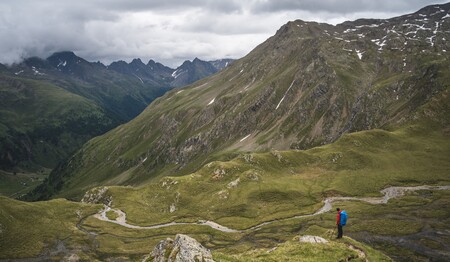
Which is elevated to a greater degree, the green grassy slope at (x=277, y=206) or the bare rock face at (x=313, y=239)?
the bare rock face at (x=313, y=239)

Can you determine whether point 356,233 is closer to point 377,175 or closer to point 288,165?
point 377,175

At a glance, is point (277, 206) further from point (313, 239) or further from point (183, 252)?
point (183, 252)

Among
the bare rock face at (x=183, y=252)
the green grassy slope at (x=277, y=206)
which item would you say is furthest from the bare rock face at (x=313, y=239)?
the green grassy slope at (x=277, y=206)

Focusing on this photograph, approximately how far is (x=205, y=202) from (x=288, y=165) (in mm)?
48106

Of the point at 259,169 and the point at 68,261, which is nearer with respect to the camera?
the point at 68,261

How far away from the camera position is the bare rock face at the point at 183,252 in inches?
1591

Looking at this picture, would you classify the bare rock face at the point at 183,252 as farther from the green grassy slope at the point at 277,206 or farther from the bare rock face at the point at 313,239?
the green grassy slope at the point at 277,206

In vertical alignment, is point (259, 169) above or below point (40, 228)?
above

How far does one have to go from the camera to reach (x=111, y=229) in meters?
165

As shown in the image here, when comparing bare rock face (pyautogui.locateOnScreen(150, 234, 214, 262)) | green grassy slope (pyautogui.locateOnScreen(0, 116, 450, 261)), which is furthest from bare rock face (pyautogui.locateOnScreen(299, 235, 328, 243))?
green grassy slope (pyautogui.locateOnScreen(0, 116, 450, 261))

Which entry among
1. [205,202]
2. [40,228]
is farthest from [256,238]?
[40,228]

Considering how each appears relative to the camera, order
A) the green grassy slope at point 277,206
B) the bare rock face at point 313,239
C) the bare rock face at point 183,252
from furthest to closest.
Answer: the green grassy slope at point 277,206 < the bare rock face at point 313,239 < the bare rock face at point 183,252

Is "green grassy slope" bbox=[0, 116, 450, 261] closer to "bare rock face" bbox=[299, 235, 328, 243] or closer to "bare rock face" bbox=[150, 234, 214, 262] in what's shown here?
"bare rock face" bbox=[299, 235, 328, 243]

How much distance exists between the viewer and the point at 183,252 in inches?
1614
